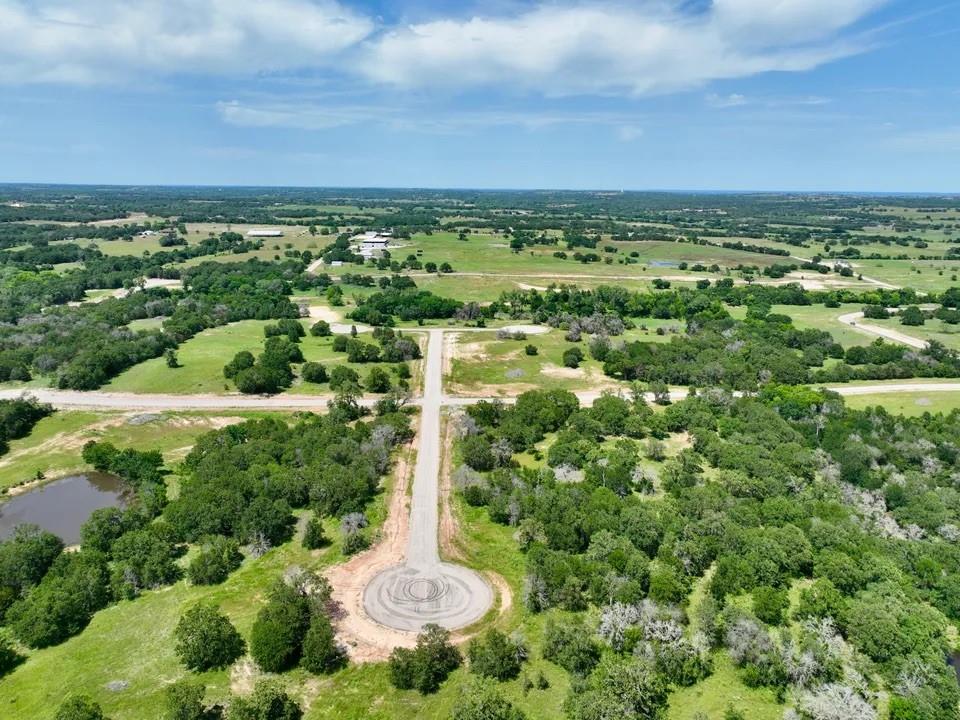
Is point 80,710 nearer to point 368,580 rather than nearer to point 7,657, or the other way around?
point 7,657

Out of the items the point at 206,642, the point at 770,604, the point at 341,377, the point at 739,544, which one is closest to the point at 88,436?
the point at 341,377

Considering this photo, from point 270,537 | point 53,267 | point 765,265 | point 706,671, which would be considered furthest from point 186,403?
point 765,265

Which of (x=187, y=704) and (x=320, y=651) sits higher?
(x=187, y=704)

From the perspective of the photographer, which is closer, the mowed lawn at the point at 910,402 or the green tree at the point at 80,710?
the green tree at the point at 80,710

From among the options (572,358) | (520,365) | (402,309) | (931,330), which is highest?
(402,309)

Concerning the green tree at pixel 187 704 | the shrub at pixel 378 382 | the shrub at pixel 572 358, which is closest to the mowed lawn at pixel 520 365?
the shrub at pixel 572 358

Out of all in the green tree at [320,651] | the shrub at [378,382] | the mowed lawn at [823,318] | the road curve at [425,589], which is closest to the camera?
the green tree at [320,651]

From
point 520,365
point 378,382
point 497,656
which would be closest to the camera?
point 497,656

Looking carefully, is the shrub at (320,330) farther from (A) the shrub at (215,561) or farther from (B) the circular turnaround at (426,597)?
(B) the circular turnaround at (426,597)
